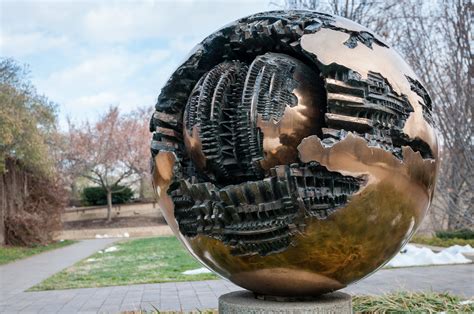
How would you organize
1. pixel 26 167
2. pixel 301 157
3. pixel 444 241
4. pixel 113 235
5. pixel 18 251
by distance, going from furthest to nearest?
1. pixel 113 235
2. pixel 26 167
3. pixel 18 251
4. pixel 444 241
5. pixel 301 157

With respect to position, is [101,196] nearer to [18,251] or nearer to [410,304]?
[18,251]

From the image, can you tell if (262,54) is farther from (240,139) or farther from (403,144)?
(403,144)

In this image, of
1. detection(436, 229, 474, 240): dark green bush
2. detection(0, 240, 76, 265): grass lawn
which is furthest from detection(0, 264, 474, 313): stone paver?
detection(0, 240, 76, 265): grass lawn

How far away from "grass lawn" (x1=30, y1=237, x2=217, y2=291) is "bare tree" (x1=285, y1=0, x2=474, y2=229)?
648 centimetres

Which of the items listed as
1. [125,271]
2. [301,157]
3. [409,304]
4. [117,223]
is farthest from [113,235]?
[301,157]

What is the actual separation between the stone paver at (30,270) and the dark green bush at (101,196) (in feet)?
60.7

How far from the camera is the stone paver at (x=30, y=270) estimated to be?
10.6 meters

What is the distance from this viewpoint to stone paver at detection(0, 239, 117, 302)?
34.8 ft

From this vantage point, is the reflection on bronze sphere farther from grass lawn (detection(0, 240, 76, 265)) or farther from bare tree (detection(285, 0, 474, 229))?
grass lawn (detection(0, 240, 76, 265))

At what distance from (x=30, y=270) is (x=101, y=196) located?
80.3 feet

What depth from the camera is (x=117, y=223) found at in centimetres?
3334

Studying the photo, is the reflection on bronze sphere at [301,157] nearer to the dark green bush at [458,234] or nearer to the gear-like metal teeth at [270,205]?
the gear-like metal teeth at [270,205]

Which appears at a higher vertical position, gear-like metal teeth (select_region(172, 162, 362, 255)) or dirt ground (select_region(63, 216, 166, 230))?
gear-like metal teeth (select_region(172, 162, 362, 255))

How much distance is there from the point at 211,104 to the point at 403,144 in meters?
1.25
